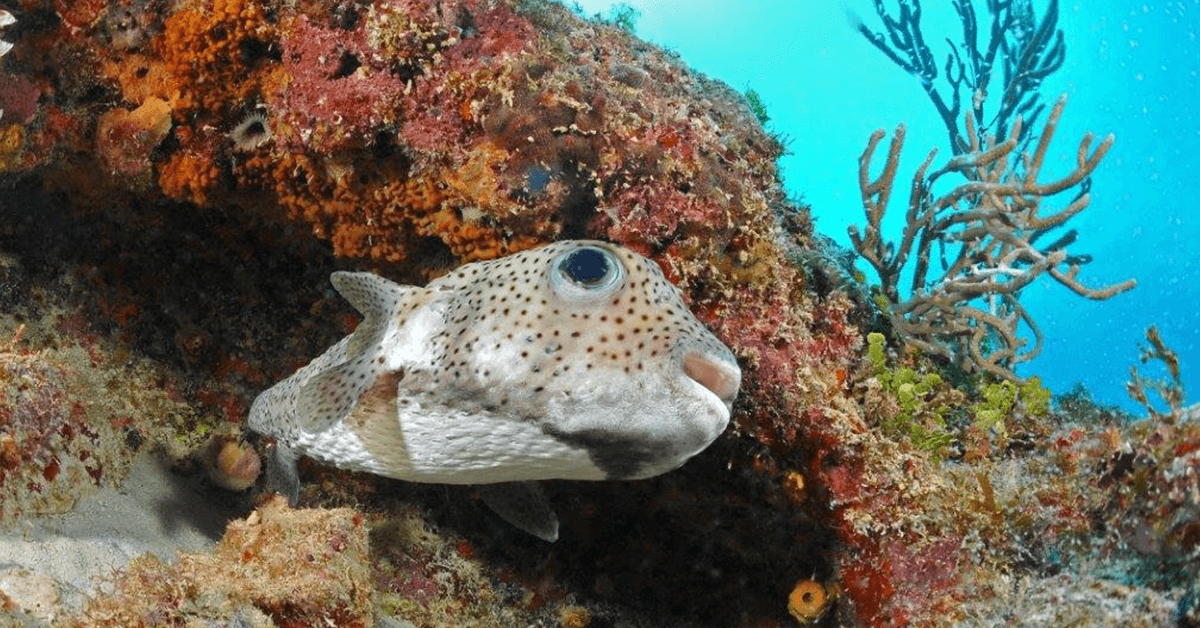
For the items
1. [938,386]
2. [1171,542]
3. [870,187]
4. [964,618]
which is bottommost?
[964,618]

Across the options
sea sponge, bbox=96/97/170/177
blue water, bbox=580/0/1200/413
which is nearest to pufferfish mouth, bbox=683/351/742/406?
sea sponge, bbox=96/97/170/177

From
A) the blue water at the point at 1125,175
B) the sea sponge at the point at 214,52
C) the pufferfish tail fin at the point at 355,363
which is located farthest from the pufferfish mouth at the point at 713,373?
the blue water at the point at 1125,175

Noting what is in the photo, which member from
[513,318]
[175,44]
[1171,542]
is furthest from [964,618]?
[175,44]

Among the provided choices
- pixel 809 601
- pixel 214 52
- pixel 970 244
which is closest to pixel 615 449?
pixel 809 601

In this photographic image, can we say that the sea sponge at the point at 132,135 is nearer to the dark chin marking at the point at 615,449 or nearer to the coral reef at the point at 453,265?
the coral reef at the point at 453,265

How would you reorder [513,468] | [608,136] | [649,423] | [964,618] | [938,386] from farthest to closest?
[938,386], [608,136], [964,618], [513,468], [649,423]

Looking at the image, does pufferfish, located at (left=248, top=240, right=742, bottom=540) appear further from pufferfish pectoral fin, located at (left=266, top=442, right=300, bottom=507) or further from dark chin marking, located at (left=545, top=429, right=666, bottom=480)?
pufferfish pectoral fin, located at (left=266, top=442, right=300, bottom=507)

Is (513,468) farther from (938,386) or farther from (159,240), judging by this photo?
(159,240)
